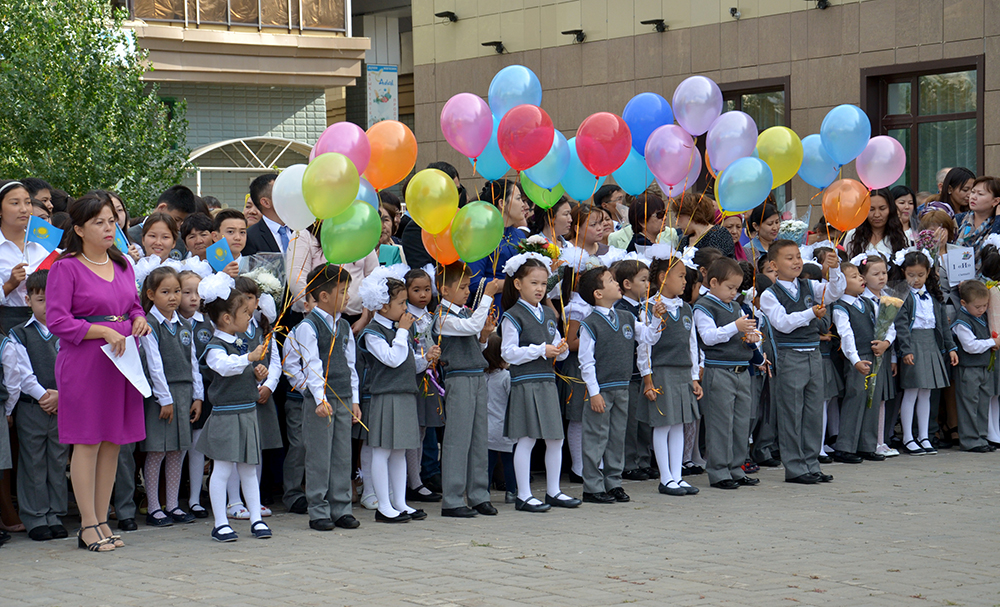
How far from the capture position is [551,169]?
7625 millimetres

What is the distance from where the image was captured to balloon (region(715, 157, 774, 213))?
301 inches

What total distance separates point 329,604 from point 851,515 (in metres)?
3.31

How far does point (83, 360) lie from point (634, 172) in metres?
4.03

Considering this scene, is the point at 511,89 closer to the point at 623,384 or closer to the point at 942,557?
the point at 623,384

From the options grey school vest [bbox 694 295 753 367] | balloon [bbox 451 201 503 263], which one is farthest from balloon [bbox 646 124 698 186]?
balloon [bbox 451 201 503 263]

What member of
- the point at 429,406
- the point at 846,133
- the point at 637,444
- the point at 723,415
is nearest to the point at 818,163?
the point at 846,133

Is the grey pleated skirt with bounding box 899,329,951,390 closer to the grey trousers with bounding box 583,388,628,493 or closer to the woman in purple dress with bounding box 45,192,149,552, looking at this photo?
the grey trousers with bounding box 583,388,628,493

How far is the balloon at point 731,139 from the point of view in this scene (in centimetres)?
805

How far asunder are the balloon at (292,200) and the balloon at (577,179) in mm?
2149

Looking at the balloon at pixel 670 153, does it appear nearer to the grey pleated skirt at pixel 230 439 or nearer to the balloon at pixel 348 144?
the balloon at pixel 348 144

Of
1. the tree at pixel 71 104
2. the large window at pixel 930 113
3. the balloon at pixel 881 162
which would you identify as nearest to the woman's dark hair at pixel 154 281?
the balloon at pixel 881 162

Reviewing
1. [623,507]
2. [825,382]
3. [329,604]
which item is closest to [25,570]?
[329,604]

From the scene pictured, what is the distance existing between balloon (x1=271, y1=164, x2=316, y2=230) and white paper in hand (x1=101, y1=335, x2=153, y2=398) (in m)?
1.09

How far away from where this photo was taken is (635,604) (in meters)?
4.84
